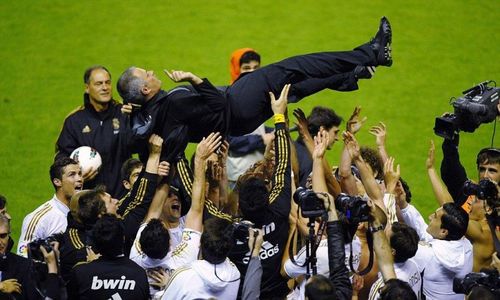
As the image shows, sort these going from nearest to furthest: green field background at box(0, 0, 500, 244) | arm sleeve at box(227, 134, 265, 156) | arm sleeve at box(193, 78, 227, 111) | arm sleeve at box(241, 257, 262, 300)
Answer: arm sleeve at box(241, 257, 262, 300)
arm sleeve at box(193, 78, 227, 111)
arm sleeve at box(227, 134, 265, 156)
green field background at box(0, 0, 500, 244)

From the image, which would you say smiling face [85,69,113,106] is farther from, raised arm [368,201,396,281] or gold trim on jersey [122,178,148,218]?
raised arm [368,201,396,281]

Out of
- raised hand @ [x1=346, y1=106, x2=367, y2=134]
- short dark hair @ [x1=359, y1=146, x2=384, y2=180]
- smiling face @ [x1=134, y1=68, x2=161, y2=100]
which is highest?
smiling face @ [x1=134, y1=68, x2=161, y2=100]

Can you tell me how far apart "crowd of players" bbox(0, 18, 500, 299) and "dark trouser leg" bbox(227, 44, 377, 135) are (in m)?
0.01

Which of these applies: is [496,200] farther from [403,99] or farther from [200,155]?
[403,99]

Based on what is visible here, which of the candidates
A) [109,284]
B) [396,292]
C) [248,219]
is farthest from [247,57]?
[396,292]

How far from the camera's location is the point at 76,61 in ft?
46.9

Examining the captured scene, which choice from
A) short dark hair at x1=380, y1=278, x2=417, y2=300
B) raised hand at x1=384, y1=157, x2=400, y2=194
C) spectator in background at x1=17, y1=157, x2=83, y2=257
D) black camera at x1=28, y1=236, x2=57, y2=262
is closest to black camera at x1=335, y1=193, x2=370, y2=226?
short dark hair at x1=380, y1=278, x2=417, y2=300

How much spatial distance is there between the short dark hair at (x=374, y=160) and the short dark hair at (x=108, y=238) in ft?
8.38

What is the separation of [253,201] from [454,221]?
56.0 inches

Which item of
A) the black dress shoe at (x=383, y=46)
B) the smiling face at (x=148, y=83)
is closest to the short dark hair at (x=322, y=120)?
the black dress shoe at (x=383, y=46)

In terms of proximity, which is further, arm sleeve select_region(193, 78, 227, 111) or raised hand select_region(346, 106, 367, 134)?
raised hand select_region(346, 106, 367, 134)

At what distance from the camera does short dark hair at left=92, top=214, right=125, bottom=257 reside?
6254 mm

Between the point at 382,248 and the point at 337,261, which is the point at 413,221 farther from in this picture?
the point at 337,261

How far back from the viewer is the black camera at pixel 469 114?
725 cm
